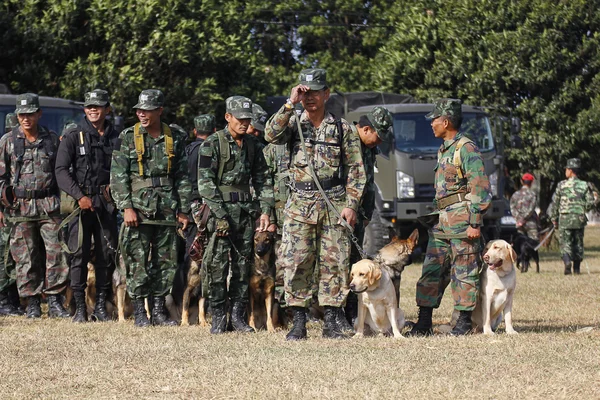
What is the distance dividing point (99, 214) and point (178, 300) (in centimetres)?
117

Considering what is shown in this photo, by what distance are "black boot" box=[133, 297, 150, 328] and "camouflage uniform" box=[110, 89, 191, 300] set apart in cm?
13

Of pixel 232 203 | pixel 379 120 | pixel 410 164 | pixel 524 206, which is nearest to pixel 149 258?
pixel 232 203

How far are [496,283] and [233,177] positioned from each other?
246 cm

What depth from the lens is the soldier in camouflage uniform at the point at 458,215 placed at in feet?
29.3

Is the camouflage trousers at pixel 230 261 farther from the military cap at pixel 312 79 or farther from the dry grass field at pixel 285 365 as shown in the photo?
the military cap at pixel 312 79

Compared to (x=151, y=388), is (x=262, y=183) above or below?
above

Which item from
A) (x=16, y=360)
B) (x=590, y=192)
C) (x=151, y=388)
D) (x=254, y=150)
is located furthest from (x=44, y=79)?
(x=151, y=388)

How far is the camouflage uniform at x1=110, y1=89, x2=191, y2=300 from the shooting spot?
9.77 m

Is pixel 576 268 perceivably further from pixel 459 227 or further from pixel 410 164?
pixel 459 227

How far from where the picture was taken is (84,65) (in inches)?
848

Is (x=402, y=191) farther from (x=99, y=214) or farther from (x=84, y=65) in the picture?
(x=99, y=214)

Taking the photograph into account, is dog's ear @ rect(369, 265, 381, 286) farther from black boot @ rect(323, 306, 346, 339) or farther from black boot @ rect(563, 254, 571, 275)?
black boot @ rect(563, 254, 571, 275)

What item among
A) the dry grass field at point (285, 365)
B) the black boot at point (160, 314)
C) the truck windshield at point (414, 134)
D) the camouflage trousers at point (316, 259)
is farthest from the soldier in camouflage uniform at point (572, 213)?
the camouflage trousers at point (316, 259)

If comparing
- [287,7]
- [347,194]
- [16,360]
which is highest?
[287,7]
